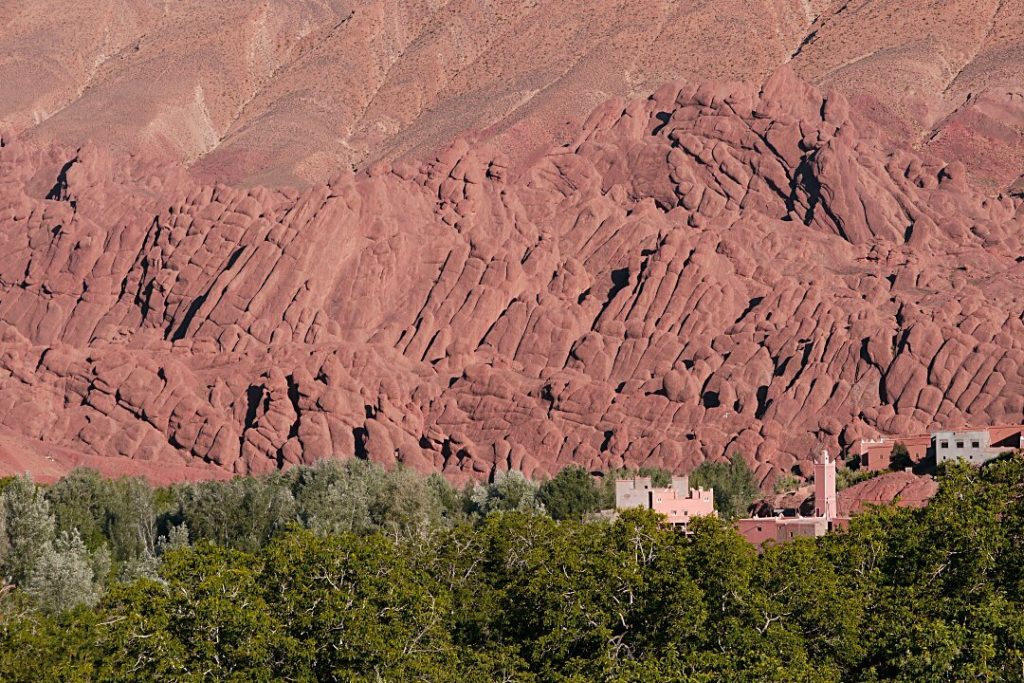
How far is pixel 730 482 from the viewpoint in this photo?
133750 millimetres

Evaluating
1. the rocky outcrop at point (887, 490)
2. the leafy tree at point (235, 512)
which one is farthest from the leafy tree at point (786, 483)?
the leafy tree at point (235, 512)

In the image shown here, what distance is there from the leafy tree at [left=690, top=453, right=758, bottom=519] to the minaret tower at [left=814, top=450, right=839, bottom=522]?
8074 millimetres

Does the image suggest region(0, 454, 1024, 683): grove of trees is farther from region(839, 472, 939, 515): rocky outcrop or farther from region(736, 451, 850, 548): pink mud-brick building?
region(839, 472, 939, 515): rocky outcrop

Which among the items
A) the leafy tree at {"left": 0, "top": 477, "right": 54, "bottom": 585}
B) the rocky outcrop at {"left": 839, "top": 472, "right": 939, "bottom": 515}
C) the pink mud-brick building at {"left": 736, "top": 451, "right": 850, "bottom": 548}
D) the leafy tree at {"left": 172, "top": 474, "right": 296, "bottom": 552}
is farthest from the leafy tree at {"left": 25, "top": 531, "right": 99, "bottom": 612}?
the rocky outcrop at {"left": 839, "top": 472, "right": 939, "bottom": 515}

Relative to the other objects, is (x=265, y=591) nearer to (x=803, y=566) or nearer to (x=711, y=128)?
Result: (x=803, y=566)

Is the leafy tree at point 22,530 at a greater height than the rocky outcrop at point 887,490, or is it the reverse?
the rocky outcrop at point 887,490

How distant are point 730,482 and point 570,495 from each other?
38.6 feet

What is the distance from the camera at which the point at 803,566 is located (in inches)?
2670

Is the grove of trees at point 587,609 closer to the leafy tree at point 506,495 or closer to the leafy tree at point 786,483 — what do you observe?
the leafy tree at point 506,495

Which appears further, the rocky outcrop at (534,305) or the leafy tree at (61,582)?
the rocky outcrop at (534,305)

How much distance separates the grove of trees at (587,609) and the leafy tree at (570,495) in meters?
48.5

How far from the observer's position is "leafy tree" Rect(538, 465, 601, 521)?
126 meters

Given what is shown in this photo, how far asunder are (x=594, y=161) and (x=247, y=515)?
81673 mm

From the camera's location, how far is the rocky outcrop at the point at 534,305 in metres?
149
